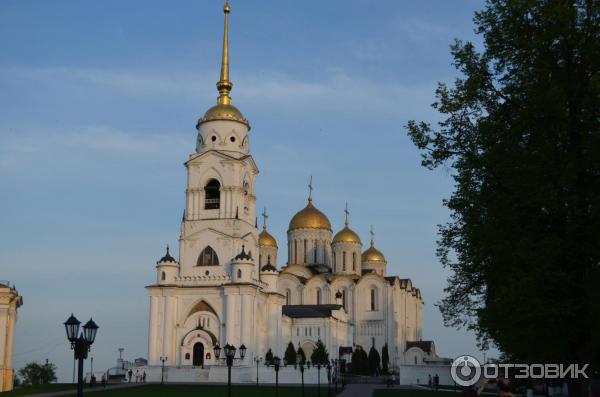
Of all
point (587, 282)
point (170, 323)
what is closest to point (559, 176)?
point (587, 282)

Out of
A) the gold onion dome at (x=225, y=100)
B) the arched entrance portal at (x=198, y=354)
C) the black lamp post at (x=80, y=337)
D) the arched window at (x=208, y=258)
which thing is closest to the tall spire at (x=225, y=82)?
the gold onion dome at (x=225, y=100)

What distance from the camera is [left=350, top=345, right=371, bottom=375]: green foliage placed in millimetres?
75750

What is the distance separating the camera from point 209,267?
6253 centimetres

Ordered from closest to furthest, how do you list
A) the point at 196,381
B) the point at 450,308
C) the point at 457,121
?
the point at 457,121, the point at 450,308, the point at 196,381

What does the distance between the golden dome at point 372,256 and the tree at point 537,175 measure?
70.0m

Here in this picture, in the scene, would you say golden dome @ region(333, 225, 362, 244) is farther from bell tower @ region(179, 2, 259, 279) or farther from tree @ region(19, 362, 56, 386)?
tree @ region(19, 362, 56, 386)

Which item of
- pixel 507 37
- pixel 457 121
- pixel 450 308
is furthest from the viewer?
pixel 450 308

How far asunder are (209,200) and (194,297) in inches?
313

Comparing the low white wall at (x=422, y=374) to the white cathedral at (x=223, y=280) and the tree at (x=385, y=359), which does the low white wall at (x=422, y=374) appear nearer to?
the white cathedral at (x=223, y=280)

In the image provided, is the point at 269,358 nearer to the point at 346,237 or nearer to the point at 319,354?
the point at 319,354

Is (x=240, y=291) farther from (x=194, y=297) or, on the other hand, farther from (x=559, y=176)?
(x=559, y=176)

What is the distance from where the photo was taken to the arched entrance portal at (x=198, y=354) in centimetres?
6066

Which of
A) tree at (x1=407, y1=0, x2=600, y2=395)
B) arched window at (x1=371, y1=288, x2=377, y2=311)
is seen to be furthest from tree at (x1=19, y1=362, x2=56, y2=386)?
tree at (x1=407, y1=0, x2=600, y2=395)

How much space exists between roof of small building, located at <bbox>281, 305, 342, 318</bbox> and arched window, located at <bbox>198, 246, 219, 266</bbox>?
50.2ft
